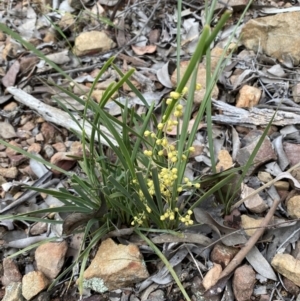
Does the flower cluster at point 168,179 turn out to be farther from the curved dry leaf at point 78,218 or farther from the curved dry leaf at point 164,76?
the curved dry leaf at point 164,76

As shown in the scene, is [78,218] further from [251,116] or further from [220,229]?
[251,116]

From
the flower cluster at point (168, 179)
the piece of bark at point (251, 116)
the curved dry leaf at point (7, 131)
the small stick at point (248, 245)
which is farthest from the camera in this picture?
the curved dry leaf at point (7, 131)

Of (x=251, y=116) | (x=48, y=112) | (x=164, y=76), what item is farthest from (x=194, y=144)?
(x=48, y=112)

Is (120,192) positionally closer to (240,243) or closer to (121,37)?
(240,243)

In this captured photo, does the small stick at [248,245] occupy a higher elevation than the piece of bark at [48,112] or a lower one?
lower

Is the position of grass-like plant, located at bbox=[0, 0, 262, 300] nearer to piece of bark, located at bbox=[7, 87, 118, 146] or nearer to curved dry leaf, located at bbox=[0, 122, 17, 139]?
piece of bark, located at bbox=[7, 87, 118, 146]

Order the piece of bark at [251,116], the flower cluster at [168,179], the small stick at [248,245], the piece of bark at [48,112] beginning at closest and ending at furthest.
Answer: the flower cluster at [168,179] → the small stick at [248,245] → the piece of bark at [251,116] → the piece of bark at [48,112]

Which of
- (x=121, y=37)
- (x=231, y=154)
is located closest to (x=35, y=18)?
(x=121, y=37)

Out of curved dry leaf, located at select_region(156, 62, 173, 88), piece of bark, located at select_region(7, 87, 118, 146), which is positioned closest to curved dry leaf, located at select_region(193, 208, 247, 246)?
piece of bark, located at select_region(7, 87, 118, 146)

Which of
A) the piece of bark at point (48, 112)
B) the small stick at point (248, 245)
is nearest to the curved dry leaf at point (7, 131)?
the piece of bark at point (48, 112)
